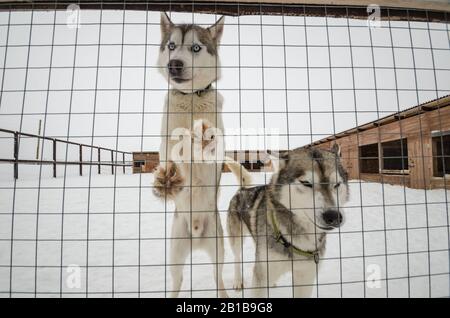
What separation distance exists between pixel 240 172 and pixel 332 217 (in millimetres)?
975

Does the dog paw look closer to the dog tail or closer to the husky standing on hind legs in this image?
the husky standing on hind legs

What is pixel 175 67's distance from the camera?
203cm

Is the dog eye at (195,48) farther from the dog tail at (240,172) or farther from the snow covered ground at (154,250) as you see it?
the snow covered ground at (154,250)

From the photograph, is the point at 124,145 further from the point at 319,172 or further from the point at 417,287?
the point at 417,287

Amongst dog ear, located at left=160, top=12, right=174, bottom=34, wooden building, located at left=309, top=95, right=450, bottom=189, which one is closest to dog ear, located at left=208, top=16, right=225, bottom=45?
dog ear, located at left=160, top=12, right=174, bottom=34

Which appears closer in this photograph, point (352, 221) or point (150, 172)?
point (150, 172)

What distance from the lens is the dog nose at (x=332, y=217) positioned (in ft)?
5.99

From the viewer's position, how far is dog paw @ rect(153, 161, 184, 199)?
2.10 m

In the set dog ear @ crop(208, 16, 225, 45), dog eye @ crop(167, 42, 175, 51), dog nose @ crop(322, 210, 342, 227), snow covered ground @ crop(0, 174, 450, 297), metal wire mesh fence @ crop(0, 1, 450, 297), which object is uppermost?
dog ear @ crop(208, 16, 225, 45)

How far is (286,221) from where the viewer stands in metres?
2.07

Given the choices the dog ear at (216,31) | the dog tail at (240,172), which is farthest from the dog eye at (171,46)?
the dog tail at (240,172)

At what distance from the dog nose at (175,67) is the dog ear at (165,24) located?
29 centimetres
